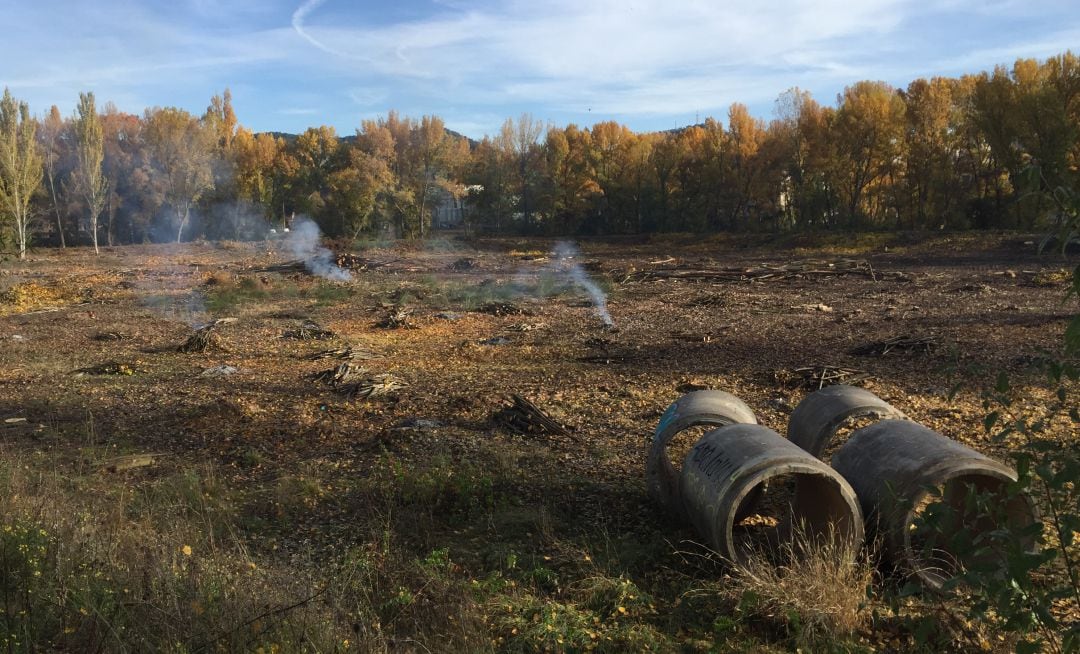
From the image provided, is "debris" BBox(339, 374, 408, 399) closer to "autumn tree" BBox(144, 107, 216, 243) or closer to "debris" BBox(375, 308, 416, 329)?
"debris" BBox(375, 308, 416, 329)

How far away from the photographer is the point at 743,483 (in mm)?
4508

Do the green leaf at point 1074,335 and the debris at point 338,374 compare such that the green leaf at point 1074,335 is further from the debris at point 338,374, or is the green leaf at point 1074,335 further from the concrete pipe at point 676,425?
the debris at point 338,374

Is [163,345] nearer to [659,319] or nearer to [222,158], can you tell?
[659,319]

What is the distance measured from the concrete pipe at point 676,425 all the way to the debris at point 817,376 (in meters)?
4.18

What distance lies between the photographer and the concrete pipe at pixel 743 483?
4.51m

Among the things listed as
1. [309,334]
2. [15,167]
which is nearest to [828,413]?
[309,334]

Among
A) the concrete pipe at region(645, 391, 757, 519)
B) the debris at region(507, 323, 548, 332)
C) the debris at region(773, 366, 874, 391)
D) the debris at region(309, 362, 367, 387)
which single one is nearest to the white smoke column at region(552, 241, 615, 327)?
the debris at region(507, 323, 548, 332)

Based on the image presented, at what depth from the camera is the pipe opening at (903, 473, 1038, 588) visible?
248 cm

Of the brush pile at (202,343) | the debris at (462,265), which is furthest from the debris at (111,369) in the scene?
the debris at (462,265)

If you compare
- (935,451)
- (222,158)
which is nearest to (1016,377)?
(935,451)

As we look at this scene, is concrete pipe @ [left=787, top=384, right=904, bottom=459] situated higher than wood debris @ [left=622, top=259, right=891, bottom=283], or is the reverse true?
wood debris @ [left=622, top=259, right=891, bottom=283]

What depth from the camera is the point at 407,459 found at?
7.48 meters

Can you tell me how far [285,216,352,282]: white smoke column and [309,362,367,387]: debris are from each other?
675 inches

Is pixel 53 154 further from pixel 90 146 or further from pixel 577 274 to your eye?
pixel 577 274
